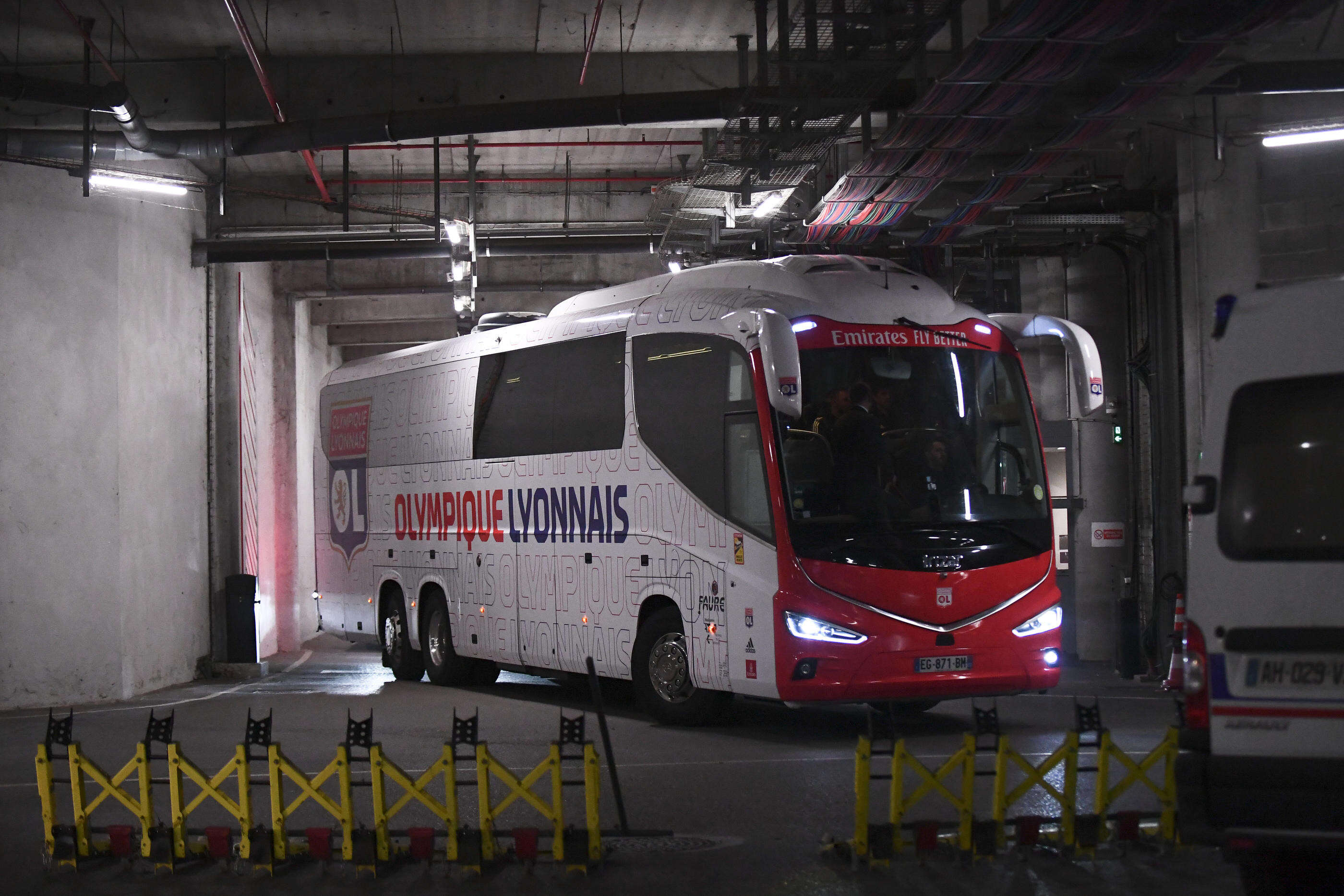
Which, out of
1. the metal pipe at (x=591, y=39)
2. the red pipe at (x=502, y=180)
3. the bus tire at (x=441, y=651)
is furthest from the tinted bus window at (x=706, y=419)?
the red pipe at (x=502, y=180)

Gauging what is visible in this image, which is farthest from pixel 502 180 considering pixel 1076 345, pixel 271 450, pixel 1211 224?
pixel 1076 345

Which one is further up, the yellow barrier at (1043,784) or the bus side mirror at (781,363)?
the bus side mirror at (781,363)

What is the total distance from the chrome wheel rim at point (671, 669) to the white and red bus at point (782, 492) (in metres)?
0.02

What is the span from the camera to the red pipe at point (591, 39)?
1515cm

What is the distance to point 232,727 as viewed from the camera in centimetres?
1418

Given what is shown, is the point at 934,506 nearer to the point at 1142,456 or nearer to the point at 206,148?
the point at 1142,456

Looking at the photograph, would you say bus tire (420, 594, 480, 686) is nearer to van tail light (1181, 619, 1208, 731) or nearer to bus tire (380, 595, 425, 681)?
bus tire (380, 595, 425, 681)

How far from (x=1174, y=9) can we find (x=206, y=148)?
10952 mm

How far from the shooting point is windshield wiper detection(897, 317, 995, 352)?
12.4 m

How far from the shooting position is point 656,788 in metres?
10.1

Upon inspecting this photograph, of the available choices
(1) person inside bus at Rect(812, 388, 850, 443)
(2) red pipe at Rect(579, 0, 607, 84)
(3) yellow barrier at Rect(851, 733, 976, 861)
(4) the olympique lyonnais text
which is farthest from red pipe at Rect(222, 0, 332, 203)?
(3) yellow barrier at Rect(851, 733, 976, 861)

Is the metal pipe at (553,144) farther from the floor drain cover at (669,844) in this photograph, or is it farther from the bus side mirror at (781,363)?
the floor drain cover at (669,844)

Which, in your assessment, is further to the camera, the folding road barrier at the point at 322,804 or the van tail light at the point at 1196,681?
the folding road barrier at the point at 322,804

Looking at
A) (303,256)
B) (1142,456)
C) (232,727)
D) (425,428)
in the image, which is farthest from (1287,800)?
(303,256)
